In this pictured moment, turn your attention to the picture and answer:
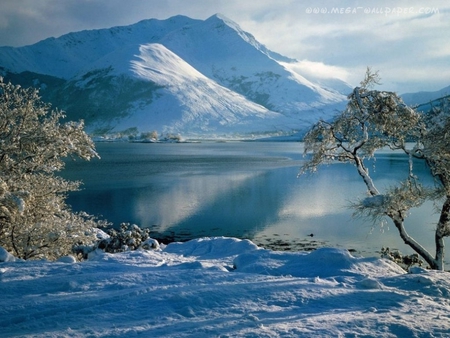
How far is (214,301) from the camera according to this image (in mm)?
8977

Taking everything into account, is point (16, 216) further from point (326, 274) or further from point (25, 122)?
point (326, 274)

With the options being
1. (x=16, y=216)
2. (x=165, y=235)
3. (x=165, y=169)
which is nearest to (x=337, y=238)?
(x=165, y=235)

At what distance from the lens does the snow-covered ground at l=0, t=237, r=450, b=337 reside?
7660 mm

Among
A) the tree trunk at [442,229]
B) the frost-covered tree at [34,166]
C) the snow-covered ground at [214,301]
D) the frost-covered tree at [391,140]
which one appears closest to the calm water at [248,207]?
the tree trunk at [442,229]

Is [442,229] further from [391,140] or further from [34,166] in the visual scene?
[34,166]

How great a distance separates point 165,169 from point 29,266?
3548 inches

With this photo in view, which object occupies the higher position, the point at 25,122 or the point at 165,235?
the point at 25,122

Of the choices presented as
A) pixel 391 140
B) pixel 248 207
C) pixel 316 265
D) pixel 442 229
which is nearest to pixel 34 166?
pixel 316 265

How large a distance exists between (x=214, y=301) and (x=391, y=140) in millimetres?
15280

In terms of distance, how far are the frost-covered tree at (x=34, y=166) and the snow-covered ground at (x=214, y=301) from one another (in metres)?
7.18

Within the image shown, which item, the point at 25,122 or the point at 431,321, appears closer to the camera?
the point at 431,321

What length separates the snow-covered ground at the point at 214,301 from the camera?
302 inches

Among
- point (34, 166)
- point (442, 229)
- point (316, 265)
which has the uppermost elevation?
point (34, 166)

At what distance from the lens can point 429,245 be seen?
1433 inches
